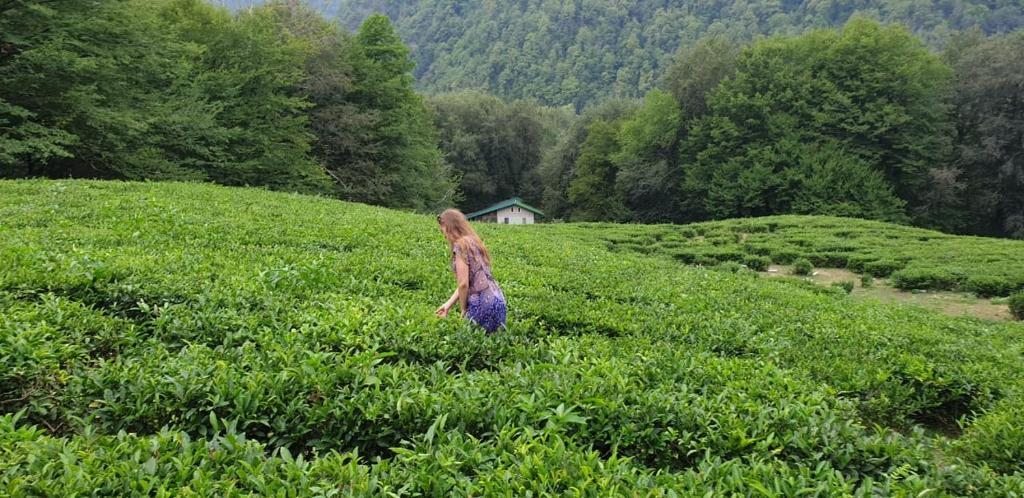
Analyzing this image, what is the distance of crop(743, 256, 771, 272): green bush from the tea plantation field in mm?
8949

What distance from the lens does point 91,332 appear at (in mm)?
3920

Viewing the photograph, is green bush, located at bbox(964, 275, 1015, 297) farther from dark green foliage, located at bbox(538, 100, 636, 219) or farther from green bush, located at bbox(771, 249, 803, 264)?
dark green foliage, located at bbox(538, 100, 636, 219)

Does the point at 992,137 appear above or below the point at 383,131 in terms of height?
below

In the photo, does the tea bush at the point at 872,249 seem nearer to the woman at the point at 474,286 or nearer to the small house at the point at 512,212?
the woman at the point at 474,286

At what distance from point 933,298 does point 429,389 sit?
13019 mm

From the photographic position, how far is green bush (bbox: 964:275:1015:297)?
12156mm

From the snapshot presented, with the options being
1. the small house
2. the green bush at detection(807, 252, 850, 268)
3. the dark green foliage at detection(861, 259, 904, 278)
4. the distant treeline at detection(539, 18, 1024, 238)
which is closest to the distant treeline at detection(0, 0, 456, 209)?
the small house

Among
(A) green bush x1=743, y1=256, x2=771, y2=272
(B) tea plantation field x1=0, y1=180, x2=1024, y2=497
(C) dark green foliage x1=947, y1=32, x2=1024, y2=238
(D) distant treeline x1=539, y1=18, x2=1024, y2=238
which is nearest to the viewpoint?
(B) tea plantation field x1=0, y1=180, x2=1024, y2=497

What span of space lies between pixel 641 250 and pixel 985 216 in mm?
32013

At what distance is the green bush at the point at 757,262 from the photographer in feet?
52.6

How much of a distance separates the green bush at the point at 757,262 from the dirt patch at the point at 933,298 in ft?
1.22

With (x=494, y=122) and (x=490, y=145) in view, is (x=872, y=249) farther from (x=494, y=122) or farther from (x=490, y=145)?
(x=494, y=122)

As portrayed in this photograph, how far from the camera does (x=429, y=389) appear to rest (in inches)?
133

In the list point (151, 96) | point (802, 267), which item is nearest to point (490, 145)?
point (151, 96)
